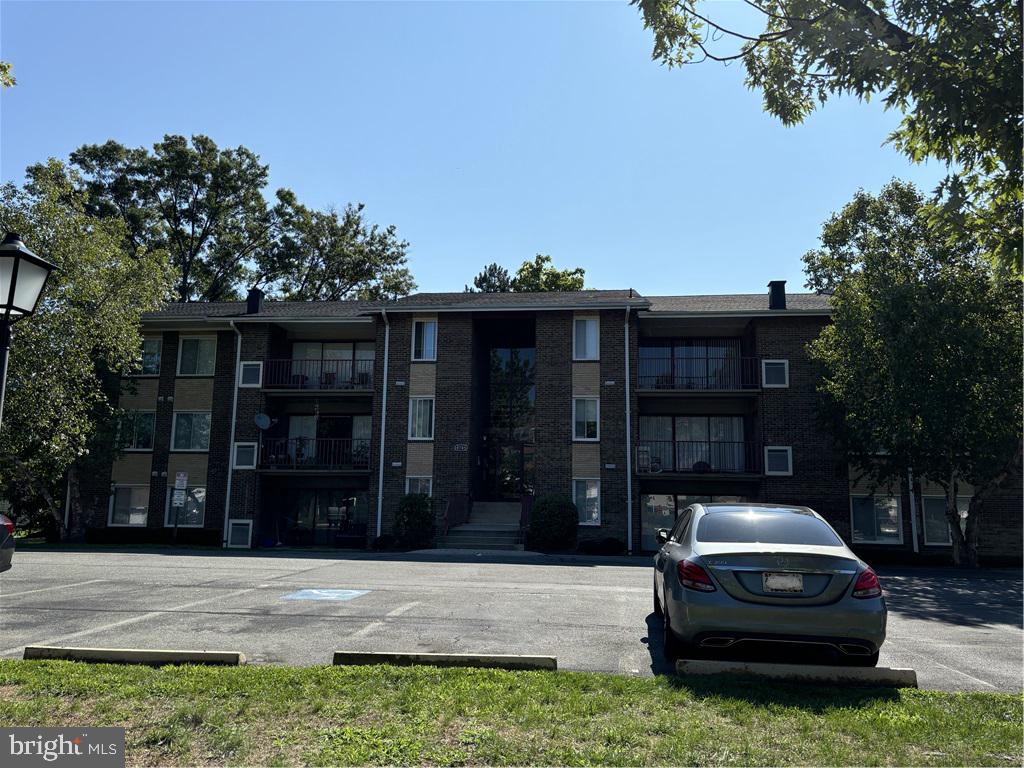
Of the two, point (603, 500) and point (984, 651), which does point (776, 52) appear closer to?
point (984, 651)

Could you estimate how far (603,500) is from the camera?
81.3 feet

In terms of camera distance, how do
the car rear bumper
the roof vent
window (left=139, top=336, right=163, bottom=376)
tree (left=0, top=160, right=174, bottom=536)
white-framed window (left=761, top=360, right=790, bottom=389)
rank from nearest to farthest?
the car rear bumper < tree (left=0, top=160, right=174, bottom=536) < white-framed window (left=761, top=360, right=790, bottom=389) < window (left=139, top=336, right=163, bottom=376) < the roof vent

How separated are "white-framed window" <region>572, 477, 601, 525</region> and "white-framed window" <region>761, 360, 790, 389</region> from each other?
6.77m

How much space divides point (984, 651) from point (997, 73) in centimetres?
553

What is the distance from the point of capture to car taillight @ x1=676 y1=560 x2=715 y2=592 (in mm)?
5992

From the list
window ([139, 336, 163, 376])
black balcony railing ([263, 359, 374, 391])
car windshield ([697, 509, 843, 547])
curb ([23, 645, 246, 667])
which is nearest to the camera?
curb ([23, 645, 246, 667])

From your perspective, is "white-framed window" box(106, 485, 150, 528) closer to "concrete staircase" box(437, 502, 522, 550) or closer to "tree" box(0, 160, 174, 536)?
"tree" box(0, 160, 174, 536)

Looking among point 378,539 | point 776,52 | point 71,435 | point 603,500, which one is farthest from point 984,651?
point 71,435

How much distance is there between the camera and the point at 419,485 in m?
26.0

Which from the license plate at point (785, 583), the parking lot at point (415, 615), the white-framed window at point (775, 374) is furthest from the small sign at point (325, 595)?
the white-framed window at point (775, 374)

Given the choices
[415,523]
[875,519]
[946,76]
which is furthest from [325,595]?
[875,519]

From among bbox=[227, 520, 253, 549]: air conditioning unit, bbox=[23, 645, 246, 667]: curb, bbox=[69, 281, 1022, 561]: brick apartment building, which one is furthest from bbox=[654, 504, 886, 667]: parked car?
bbox=[227, 520, 253, 549]: air conditioning unit

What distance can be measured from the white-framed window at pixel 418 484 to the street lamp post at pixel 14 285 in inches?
788

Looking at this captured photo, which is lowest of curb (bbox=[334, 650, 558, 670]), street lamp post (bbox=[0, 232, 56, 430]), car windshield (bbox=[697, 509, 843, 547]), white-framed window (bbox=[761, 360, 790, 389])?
curb (bbox=[334, 650, 558, 670])
